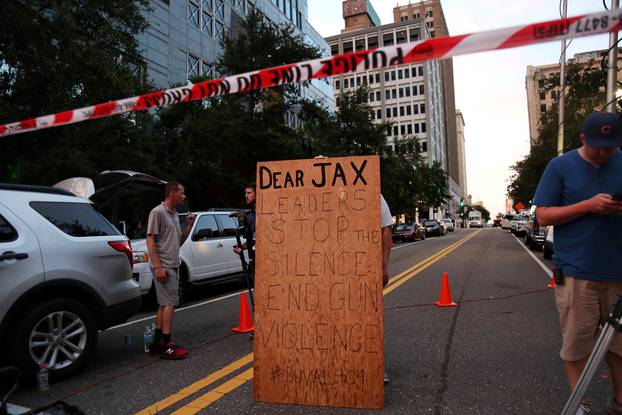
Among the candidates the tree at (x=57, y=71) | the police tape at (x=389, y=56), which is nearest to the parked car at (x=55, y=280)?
the police tape at (x=389, y=56)

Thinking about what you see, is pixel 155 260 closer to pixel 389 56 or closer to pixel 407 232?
pixel 389 56

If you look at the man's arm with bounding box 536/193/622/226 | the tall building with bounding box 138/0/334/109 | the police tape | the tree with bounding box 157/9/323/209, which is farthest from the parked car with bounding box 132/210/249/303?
the tall building with bounding box 138/0/334/109

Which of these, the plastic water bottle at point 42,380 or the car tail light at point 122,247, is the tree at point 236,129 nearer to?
the car tail light at point 122,247

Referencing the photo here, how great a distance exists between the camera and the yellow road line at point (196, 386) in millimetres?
3546

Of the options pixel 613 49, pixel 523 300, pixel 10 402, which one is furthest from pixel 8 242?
pixel 613 49

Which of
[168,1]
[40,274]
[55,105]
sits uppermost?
[168,1]

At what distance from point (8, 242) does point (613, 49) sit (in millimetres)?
17915

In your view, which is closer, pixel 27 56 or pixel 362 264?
pixel 362 264

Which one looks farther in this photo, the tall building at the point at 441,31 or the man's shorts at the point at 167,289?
the tall building at the point at 441,31

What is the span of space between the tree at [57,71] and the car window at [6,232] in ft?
23.3

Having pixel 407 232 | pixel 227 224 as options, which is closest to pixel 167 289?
pixel 227 224

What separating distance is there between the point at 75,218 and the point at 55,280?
30.7 inches

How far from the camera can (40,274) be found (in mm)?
4137

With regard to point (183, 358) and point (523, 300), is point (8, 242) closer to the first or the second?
point (183, 358)
